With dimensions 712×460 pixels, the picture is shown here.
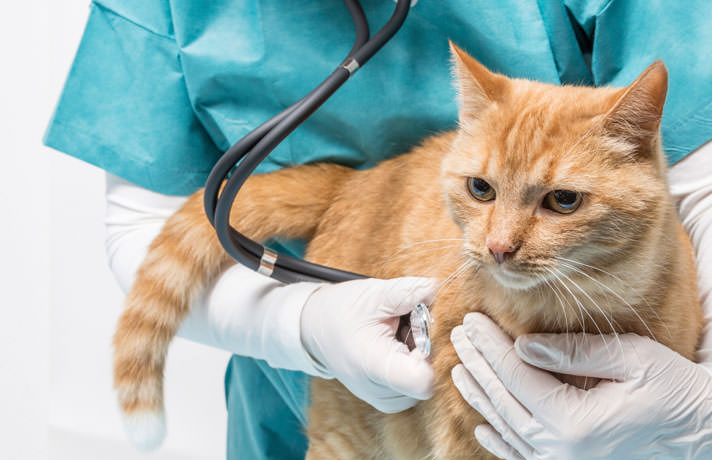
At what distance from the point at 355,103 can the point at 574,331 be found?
557 mm

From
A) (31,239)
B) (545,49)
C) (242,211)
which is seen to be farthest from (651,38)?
(31,239)

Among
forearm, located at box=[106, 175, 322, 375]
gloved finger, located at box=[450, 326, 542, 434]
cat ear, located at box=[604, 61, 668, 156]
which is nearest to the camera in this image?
cat ear, located at box=[604, 61, 668, 156]

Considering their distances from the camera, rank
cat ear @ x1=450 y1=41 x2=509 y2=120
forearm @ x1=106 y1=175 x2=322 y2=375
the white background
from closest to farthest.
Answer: cat ear @ x1=450 y1=41 x2=509 y2=120, forearm @ x1=106 y1=175 x2=322 y2=375, the white background

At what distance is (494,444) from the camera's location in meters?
1.01

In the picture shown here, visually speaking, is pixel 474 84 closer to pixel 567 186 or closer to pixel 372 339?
pixel 567 186

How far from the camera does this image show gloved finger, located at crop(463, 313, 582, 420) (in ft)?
3.17

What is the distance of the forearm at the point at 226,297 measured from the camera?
1213 millimetres

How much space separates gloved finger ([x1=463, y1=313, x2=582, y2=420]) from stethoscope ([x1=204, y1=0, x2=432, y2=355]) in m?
0.08

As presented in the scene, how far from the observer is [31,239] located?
197cm

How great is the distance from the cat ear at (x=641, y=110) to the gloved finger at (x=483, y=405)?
0.39 m

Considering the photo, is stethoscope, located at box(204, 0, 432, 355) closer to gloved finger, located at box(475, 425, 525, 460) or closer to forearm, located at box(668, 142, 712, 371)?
gloved finger, located at box(475, 425, 525, 460)

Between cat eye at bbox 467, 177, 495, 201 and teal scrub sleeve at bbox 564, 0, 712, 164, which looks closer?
cat eye at bbox 467, 177, 495, 201

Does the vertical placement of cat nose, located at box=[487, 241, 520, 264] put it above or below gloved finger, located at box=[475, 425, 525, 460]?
above

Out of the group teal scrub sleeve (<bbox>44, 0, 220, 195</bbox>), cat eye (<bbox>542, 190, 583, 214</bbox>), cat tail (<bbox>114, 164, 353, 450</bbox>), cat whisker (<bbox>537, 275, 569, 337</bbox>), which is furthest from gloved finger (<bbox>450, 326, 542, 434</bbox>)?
teal scrub sleeve (<bbox>44, 0, 220, 195</bbox>)
